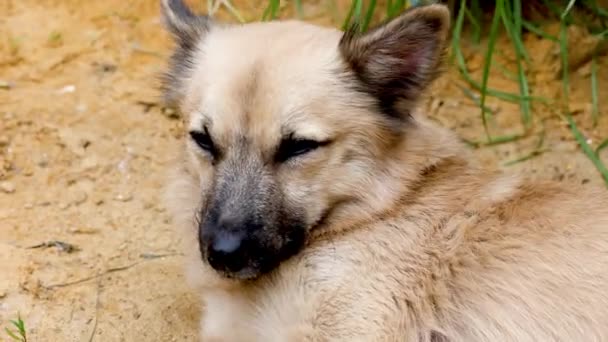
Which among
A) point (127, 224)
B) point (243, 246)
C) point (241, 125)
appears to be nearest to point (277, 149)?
point (241, 125)

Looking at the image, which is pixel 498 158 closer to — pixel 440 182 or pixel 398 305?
pixel 440 182

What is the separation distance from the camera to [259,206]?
325cm

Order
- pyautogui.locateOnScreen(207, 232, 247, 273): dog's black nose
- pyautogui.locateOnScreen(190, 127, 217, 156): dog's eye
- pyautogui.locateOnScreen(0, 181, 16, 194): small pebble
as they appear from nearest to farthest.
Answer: pyautogui.locateOnScreen(207, 232, 247, 273): dog's black nose, pyautogui.locateOnScreen(190, 127, 217, 156): dog's eye, pyautogui.locateOnScreen(0, 181, 16, 194): small pebble

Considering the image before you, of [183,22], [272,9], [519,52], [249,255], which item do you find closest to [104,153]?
[272,9]

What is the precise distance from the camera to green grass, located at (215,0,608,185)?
4.80 meters

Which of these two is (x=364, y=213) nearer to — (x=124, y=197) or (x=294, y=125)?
(x=294, y=125)

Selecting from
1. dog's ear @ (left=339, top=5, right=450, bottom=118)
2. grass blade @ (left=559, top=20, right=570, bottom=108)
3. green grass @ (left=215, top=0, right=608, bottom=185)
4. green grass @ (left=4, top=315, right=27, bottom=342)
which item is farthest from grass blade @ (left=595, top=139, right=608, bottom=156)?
green grass @ (left=4, top=315, right=27, bottom=342)

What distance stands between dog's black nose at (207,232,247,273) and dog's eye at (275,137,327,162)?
0.32m

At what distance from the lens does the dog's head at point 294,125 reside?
325cm

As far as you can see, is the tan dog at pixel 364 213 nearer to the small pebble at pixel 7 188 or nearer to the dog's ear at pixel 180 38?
the dog's ear at pixel 180 38

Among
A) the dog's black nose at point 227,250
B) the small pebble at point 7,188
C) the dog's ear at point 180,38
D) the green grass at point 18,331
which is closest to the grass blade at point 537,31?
the dog's ear at point 180,38

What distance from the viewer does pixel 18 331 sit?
12.3 feet

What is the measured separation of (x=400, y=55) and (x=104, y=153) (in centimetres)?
203

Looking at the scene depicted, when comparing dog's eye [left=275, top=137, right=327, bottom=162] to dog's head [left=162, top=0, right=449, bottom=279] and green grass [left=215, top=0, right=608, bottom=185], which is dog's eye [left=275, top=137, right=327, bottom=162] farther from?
green grass [left=215, top=0, right=608, bottom=185]
